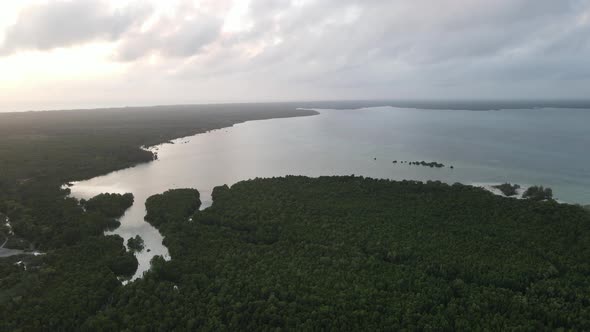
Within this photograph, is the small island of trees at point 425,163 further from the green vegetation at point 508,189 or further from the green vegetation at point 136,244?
the green vegetation at point 136,244

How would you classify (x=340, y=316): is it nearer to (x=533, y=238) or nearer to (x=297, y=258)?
(x=297, y=258)

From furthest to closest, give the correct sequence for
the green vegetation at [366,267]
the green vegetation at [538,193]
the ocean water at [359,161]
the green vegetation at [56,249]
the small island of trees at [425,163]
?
the small island of trees at [425,163] < the ocean water at [359,161] < the green vegetation at [538,193] < the green vegetation at [56,249] < the green vegetation at [366,267]

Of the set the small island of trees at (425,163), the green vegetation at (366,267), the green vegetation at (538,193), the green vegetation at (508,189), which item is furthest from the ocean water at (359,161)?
the green vegetation at (366,267)

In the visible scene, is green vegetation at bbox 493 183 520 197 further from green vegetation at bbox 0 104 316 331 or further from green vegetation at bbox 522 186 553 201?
green vegetation at bbox 0 104 316 331

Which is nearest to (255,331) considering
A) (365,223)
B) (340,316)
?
(340,316)

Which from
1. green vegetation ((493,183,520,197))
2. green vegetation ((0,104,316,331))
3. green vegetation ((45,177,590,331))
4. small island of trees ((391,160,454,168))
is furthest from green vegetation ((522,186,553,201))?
green vegetation ((0,104,316,331))

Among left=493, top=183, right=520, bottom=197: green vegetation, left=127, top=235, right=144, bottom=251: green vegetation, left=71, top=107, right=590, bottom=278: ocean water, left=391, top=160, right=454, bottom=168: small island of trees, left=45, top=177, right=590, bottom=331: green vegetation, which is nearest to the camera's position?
left=45, top=177, right=590, bottom=331: green vegetation
